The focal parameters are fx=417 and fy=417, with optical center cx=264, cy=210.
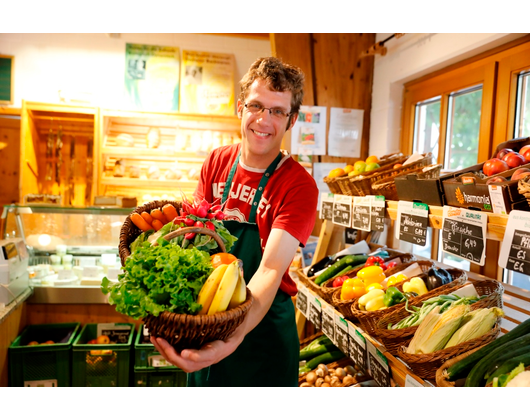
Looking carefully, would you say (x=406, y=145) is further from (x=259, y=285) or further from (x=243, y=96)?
(x=259, y=285)

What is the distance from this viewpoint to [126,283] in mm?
1139

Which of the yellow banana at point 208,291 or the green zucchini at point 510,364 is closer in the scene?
the yellow banana at point 208,291

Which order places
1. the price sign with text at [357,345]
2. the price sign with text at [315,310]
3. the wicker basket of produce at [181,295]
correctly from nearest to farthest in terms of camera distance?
the wicker basket of produce at [181,295], the price sign with text at [357,345], the price sign with text at [315,310]

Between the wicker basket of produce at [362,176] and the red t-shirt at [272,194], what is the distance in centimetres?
71

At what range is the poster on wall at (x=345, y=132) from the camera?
405 cm

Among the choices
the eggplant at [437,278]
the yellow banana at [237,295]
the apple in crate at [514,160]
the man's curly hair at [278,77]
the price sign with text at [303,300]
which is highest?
the man's curly hair at [278,77]

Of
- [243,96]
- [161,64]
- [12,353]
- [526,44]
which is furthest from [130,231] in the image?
[161,64]

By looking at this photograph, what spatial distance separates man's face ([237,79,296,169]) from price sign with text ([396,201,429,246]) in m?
0.67

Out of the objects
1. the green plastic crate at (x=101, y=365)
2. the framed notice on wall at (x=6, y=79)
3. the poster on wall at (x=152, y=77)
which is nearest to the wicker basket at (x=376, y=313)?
the green plastic crate at (x=101, y=365)

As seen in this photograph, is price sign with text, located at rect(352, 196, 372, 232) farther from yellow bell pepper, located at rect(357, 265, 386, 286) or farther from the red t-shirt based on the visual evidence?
the red t-shirt

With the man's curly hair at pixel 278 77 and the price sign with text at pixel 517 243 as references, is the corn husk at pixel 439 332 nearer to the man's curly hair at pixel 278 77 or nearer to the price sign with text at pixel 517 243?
the price sign with text at pixel 517 243

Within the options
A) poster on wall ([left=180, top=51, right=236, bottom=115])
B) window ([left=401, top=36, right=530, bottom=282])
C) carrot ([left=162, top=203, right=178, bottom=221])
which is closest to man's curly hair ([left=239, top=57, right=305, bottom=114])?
carrot ([left=162, top=203, right=178, bottom=221])

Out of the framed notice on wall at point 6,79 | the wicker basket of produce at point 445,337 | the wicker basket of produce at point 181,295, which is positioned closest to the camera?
the wicker basket of produce at point 181,295
